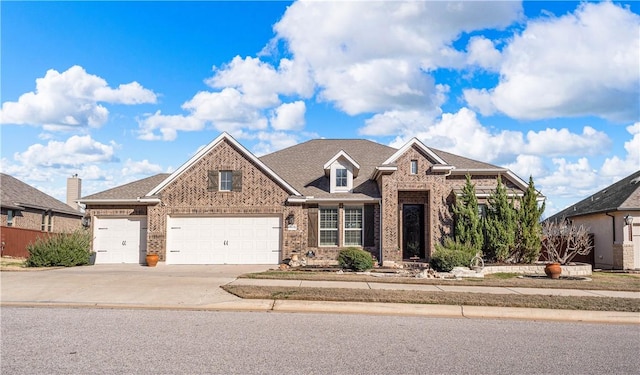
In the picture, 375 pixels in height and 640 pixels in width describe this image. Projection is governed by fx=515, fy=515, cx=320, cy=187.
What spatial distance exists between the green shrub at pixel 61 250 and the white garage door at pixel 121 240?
148 cm

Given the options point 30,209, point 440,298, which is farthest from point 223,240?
point 30,209

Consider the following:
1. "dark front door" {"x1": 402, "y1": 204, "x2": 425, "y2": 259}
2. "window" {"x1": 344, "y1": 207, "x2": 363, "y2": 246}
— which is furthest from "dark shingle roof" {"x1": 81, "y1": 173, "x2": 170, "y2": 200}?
"dark front door" {"x1": 402, "y1": 204, "x2": 425, "y2": 259}

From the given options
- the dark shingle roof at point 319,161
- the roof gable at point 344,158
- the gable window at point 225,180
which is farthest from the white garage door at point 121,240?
the roof gable at point 344,158

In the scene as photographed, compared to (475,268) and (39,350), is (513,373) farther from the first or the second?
(475,268)

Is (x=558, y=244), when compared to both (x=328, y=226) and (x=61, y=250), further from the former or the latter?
(x=61, y=250)

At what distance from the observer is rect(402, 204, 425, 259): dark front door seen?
2373 centimetres

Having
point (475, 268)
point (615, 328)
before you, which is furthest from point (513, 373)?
point (475, 268)

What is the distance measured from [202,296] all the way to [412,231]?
13418 mm

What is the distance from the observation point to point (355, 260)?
1917cm

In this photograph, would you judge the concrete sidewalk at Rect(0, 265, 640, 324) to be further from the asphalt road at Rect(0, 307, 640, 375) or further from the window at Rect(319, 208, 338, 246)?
the window at Rect(319, 208, 338, 246)

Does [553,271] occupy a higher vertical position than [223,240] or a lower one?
lower

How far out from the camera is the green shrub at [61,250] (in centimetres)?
1978

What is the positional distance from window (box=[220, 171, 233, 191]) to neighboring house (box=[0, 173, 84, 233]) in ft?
35.8

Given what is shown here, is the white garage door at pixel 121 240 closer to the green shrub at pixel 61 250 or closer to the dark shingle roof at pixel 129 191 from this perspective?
the dark shingle roof at pixel 129 191
